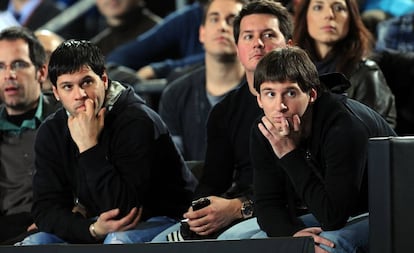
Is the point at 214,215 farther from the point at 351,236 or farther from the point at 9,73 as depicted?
the point at 9,73

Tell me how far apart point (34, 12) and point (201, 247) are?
4508 mm

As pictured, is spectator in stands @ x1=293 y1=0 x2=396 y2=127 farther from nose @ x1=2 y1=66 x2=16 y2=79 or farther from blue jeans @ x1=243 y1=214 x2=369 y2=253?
nose @ x1=2 y1=66 x2=16 y2=79

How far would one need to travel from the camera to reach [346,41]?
4.71 meters

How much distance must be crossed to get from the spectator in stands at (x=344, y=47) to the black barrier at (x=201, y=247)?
4.88 ft

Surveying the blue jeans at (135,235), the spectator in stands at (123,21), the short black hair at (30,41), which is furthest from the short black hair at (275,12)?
the spectator in stands at (123,21)

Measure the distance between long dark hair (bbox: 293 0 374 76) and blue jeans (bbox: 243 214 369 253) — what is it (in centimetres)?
112

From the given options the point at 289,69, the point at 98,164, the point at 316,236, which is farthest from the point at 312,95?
the point at 98,164

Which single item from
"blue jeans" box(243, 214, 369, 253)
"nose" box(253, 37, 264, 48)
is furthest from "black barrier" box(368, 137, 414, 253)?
"nose" box(253, 37, 264, 48)

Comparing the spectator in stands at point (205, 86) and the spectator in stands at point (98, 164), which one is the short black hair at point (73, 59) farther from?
the spectator in stands at point (205, 86)

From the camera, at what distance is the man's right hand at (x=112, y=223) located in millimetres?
3996

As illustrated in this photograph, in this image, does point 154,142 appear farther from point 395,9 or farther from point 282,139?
point 395,9

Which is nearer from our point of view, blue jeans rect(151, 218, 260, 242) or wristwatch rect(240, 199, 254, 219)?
blue jeans rect(151, 218, 260, 242)

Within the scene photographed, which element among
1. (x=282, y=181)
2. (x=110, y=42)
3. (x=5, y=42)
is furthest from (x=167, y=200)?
(x=110, y=42)

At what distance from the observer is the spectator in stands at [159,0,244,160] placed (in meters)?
5.04
